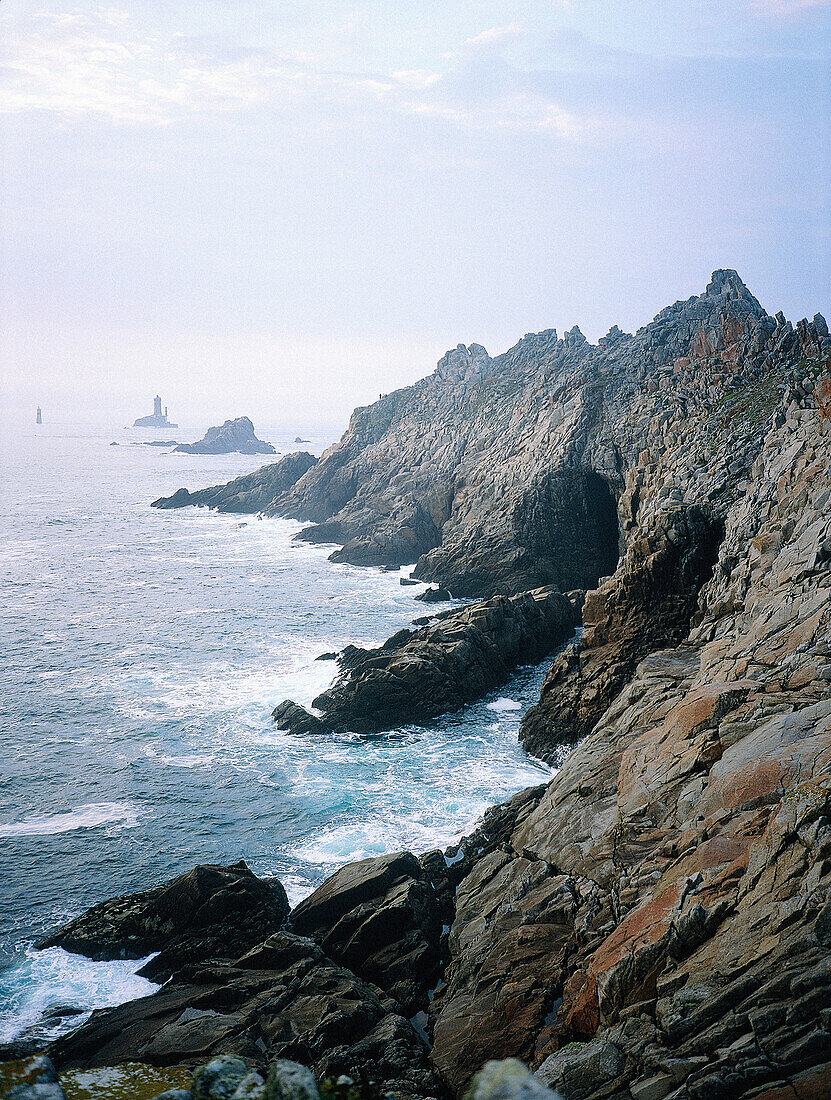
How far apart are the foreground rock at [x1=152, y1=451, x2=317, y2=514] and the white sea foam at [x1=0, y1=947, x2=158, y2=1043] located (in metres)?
96.4

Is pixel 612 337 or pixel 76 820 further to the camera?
pixel 612 337

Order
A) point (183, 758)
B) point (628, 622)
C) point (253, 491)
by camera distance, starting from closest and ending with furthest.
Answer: point (628, 622) → point (183, 758) → point (253, 491)

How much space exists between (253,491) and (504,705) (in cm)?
8750

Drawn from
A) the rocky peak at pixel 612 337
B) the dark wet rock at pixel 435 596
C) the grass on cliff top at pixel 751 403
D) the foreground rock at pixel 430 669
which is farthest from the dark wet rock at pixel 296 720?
the rocky peak at pixel 612 337

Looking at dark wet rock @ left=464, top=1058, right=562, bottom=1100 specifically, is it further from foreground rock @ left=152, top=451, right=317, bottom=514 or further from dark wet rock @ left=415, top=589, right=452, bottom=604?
foreground rock @ left=152, top=451, right=317, bottom=514

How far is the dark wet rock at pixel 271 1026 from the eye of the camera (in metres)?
16.3

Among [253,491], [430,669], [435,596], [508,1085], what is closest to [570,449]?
[435,596]

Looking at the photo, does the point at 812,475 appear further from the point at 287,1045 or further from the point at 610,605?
the point at 287,1045

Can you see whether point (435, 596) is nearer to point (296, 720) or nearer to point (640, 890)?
point (296, 720)

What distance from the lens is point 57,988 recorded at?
73.6 feet

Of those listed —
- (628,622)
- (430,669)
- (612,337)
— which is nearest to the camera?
(628,622)

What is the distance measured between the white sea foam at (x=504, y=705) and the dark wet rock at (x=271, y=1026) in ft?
74.8

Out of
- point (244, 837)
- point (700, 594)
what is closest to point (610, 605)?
point (700, 594)

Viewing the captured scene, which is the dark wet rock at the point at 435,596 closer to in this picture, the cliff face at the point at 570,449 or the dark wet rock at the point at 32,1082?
the cliff face at the point at 570,449
